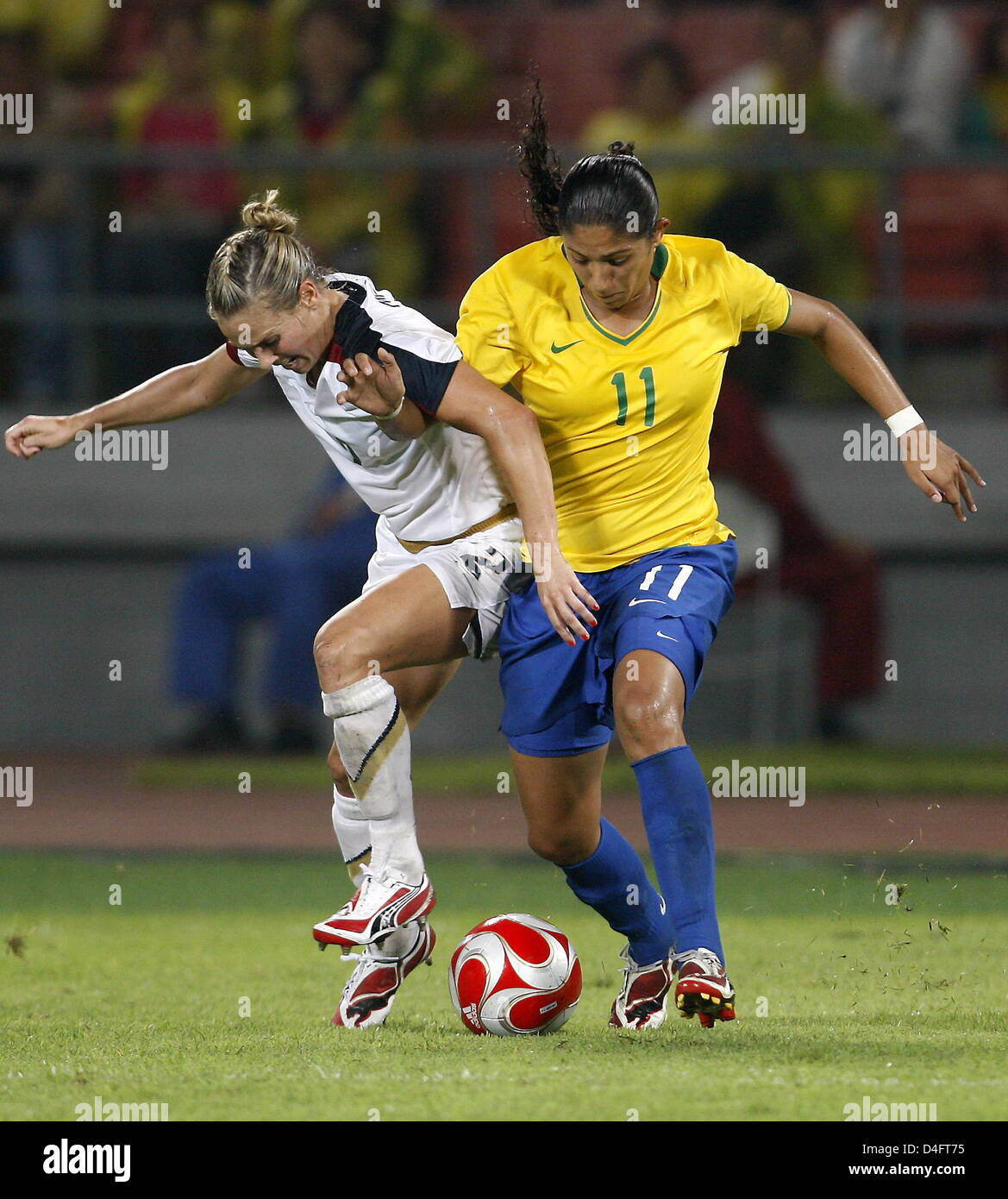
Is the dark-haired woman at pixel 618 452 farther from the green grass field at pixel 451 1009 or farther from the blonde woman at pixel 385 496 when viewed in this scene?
the green grass field at pixel 451 1009

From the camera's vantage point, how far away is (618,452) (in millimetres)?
4645

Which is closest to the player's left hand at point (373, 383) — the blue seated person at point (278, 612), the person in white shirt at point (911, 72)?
the blue seated person at point (278, 612)

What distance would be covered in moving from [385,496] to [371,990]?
129 cm

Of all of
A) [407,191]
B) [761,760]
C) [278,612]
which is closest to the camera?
[761,760]

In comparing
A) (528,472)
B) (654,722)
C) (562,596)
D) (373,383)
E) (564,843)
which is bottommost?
Answer: (564,843)

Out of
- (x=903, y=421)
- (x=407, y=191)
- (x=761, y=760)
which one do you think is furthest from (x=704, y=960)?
(x=407, y=191)

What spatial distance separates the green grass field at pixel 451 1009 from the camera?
12.1 ft

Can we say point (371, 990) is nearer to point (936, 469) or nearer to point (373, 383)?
point (373, 383)

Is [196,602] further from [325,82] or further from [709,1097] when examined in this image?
[709,1097]

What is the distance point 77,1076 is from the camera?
156 inches

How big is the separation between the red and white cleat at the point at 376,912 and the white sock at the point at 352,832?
0.31m

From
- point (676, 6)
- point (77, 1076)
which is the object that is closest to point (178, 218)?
point (676, 6)

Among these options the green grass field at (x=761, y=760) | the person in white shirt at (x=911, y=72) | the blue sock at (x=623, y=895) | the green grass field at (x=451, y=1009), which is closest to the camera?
the green grass field at (x=451, y=1009)

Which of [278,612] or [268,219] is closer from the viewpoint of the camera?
[268,219]
